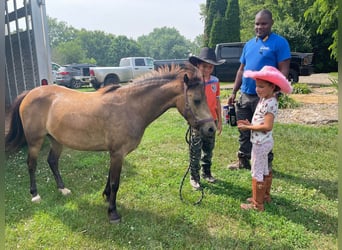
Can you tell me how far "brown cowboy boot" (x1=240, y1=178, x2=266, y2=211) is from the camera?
339 cm

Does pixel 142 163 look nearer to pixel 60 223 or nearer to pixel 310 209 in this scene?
pixel 60 223

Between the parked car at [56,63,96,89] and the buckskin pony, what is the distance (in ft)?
59.3

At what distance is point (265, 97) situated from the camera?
3238 millimetres

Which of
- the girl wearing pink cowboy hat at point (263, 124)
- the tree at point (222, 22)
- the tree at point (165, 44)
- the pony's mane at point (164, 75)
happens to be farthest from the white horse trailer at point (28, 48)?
the tree at point (165, 44)

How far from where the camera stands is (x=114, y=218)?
129 inches

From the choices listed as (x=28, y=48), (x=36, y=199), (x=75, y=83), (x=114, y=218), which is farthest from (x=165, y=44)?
(x=114, y=218)

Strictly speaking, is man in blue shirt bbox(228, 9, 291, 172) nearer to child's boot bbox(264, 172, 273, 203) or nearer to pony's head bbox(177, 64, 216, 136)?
child's boot bbox(264, 172, 273, 203)

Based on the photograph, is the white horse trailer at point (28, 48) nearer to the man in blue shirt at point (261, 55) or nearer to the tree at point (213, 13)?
the man in blue shirt at point (261, 55)

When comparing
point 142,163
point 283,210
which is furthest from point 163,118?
point 283,210

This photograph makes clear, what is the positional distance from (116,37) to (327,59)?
186 feet

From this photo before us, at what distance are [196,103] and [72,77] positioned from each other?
19.4 m

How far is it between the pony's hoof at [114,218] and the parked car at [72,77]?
18.8m

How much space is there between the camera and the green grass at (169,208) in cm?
296

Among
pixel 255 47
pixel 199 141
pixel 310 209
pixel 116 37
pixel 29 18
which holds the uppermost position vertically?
pixel 116 37
